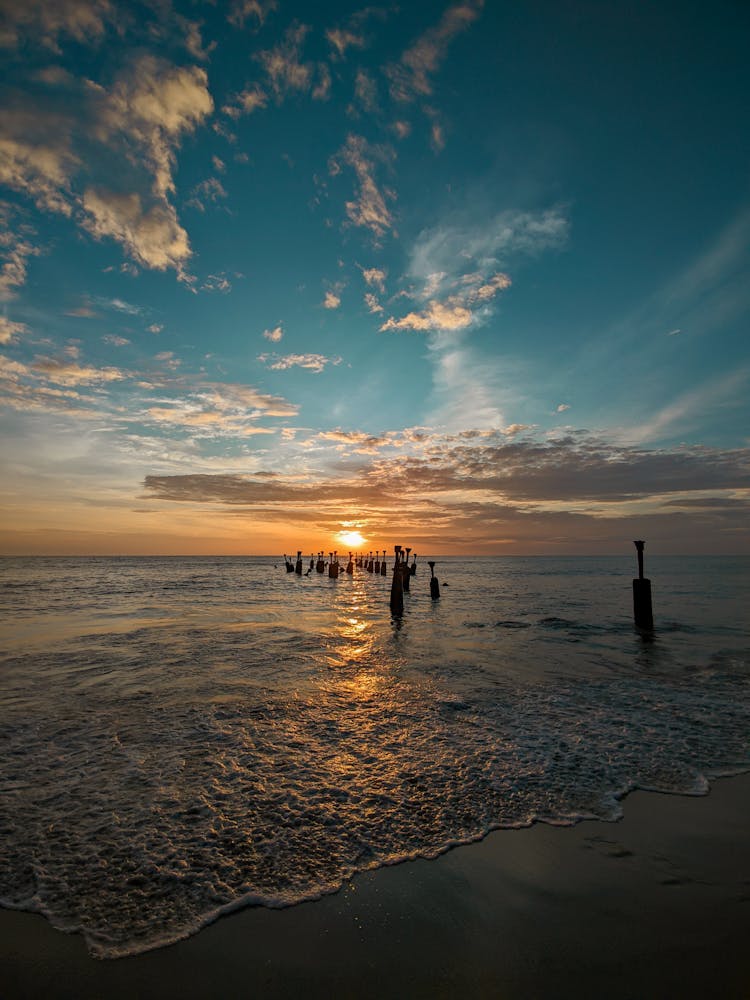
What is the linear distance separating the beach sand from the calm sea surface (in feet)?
0.73

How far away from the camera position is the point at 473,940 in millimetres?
2979

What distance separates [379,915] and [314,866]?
2.53ft

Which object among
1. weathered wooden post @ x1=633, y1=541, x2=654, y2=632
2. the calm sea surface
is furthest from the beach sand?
weathered wooden post @ x1=633, y1=541, x2=654, y2=632

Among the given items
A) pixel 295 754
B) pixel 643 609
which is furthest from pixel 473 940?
pixel 643 609

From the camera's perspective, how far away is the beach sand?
265cm

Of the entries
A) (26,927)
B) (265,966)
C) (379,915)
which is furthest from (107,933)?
(379,915)

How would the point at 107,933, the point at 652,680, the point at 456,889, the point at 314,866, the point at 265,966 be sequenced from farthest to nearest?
the point at 652,680 < the point at 314,866 < the point at 456,889 < the point at 107,933 < the point at 265,966

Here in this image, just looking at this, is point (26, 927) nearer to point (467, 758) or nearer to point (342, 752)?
point (342, 752)

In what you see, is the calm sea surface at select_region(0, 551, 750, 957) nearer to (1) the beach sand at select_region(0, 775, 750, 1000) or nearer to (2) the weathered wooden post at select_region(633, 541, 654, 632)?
(1) the beach sand at select_region(0, 775, 750, 1000)

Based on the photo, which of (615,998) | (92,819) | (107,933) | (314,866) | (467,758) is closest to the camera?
(615,998)

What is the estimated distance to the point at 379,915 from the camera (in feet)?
10.6

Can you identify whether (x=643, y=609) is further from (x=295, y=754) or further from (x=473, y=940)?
(x=473, y=940)

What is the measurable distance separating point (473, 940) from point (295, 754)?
3574 mm

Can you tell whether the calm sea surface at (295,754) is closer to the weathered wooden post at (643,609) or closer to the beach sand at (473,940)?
the beach sand at (473,940)
